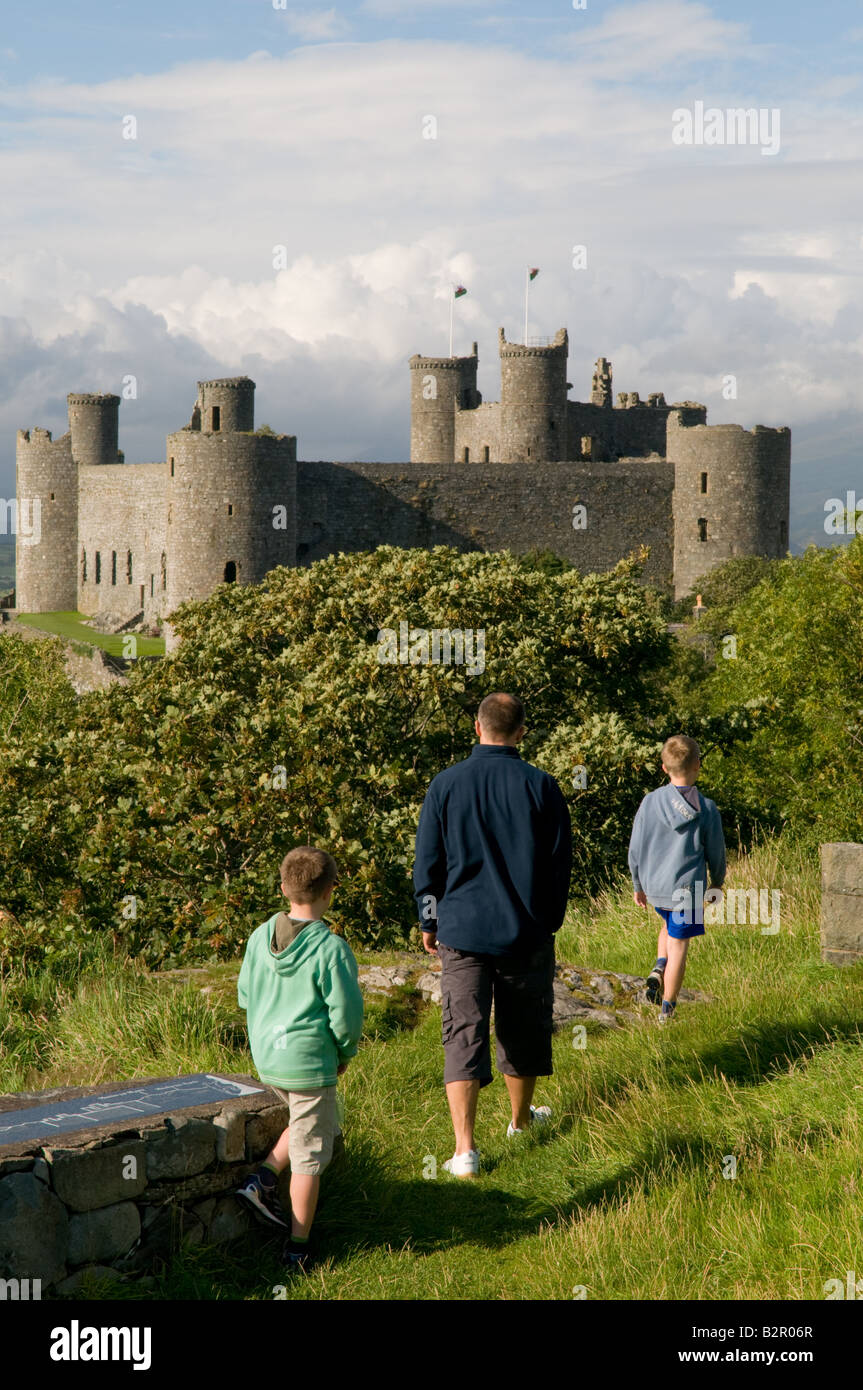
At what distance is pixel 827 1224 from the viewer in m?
4.58

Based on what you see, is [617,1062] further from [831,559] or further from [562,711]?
[831,559]

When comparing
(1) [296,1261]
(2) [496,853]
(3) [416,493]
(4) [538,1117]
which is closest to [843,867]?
(4) [538,1117]

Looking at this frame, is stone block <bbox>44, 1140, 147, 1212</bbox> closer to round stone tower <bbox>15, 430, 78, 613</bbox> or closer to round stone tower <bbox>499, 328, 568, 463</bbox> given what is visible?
round stone tower <bbox>499, 328, 568, 463</bbox>

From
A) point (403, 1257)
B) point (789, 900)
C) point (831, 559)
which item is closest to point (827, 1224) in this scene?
point (403, 1257)

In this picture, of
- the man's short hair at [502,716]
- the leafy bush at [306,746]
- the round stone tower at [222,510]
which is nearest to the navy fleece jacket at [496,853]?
the man's short hair at [502,716]

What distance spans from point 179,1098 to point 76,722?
10.7 meters

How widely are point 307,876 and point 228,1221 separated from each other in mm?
1249

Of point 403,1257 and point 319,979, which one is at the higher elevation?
point 319,979

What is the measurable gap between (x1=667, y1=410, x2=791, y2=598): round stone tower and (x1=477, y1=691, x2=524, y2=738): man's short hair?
4807cm

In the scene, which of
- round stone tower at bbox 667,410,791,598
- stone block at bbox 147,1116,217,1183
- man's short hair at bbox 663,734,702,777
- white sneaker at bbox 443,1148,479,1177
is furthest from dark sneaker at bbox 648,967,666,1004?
round stone tower at bbox 667,410,791,598

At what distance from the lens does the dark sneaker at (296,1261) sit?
485cm

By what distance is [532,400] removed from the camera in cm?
5744

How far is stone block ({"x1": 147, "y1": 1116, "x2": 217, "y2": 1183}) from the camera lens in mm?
4719

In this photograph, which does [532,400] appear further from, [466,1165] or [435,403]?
[466,1165]
